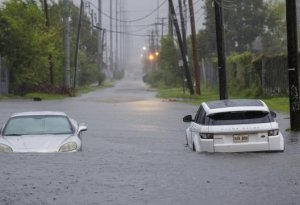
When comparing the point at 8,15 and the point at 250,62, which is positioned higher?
the point at 8,15

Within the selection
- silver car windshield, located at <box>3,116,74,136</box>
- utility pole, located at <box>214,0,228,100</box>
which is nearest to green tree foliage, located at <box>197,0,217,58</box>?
utility pole, located at <box>214,0,228,100</box>

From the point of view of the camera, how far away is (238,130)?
16.5 meters

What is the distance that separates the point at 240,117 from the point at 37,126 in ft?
16.3

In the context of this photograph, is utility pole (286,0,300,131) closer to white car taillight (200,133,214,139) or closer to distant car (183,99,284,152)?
distant car (183,99,284,152)

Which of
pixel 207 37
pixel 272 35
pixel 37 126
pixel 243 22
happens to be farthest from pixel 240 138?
pixel 272 35

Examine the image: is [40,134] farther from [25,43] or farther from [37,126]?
[25,43]

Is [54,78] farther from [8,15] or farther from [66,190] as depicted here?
[66,190]

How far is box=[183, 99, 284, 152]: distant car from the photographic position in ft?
54.2

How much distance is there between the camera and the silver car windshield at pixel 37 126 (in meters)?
17.7

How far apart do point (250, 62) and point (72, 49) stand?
4382 cm

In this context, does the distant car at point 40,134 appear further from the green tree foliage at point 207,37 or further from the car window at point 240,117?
the green tree foliage at point 207,37

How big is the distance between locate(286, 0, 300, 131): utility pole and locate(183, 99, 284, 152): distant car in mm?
6124

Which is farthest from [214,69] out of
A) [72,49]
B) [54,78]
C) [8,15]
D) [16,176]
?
[16,176]

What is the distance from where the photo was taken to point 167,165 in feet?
46.9
